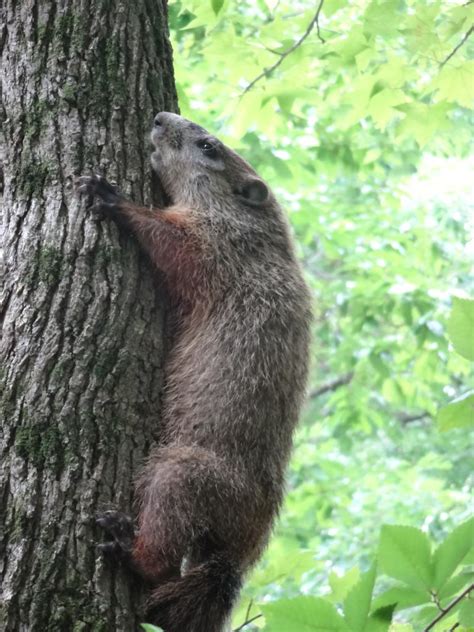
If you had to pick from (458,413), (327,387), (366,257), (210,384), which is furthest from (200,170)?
(327,387)

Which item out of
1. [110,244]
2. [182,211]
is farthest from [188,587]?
[182,211]

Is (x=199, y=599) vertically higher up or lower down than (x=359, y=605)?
lower down

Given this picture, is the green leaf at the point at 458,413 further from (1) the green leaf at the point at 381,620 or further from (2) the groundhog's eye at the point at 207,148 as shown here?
(2) the groundhog's eye at the point at 207,148

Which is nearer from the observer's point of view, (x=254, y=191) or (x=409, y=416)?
(x=254, y=191)

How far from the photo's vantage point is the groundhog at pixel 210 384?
109 inches

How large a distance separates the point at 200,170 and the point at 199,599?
228 cm

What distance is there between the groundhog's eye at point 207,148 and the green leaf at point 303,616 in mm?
2993


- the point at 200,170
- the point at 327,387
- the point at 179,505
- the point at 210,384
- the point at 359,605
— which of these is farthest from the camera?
the point at 327,387

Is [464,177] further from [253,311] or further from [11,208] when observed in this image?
[11,208]

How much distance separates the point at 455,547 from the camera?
1.73 meters

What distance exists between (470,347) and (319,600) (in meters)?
0.70

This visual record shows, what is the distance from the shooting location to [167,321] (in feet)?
10.6

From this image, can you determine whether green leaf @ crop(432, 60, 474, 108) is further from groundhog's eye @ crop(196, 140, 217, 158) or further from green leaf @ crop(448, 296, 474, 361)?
green leaf @ crop(448, 296, 474, 361)

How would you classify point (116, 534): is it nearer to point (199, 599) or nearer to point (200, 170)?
point (199, 599)
